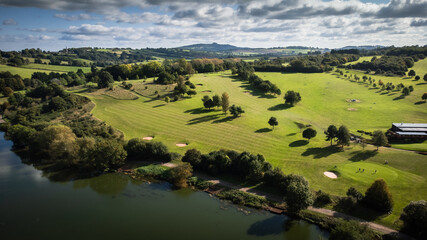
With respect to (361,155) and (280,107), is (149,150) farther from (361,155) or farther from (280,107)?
(280,107)

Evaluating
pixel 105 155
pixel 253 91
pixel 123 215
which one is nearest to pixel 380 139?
pixel 123 215

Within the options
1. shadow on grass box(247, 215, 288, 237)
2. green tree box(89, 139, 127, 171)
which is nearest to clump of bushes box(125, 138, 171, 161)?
green tree box(89, 139, 127, 171)

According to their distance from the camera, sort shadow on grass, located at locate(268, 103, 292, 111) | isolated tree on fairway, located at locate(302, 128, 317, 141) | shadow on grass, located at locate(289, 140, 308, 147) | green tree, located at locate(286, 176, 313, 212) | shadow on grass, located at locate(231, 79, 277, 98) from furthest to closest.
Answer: shadow on grass, located at locate(231, 79, 277, 98) < shadow on grass, located at locate(268, 103, 292, 111) < isolated tree on fairway, located at locate(302, 128, 317, 141) < shadow on grass, located at locate(289, 140, 308, 147) < green tree, located at locate(286, 176, 313, 212)

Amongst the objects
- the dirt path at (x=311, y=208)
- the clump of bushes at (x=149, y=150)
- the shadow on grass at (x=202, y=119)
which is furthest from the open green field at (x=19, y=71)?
the dirt path at (x=311, y=208)

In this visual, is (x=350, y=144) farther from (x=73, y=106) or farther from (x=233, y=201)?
(x=73, y=106)

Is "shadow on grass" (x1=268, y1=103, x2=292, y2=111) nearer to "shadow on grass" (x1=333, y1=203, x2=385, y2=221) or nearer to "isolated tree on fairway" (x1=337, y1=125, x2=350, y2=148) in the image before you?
"isolated tree on fairway" (x1=337, y1=125, x2=350, y2=148)

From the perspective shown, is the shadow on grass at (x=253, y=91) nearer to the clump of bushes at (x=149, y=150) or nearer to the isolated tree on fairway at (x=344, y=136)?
the isolated tree on fairway at (x=344, y=136)
